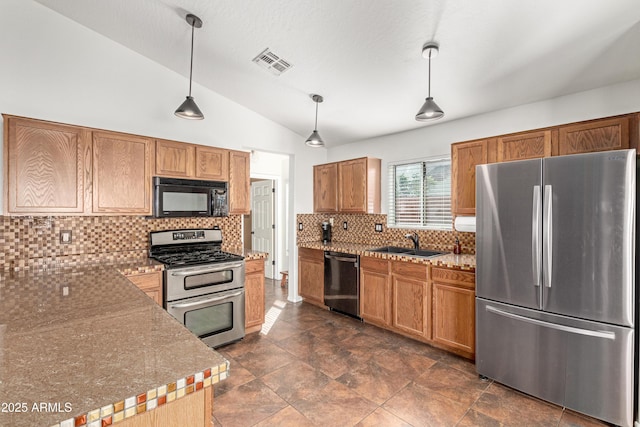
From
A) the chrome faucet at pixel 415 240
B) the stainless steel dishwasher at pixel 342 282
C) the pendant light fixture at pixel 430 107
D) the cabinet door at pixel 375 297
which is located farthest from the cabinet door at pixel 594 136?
the stainless steel dishwasher at pixel 342 282

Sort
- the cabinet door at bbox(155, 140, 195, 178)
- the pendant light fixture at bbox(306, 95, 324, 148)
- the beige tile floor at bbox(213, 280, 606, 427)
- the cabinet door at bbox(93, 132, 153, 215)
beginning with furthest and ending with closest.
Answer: the pendant light fixture at bbox(306, 95, 324, 148), the cabinet door at bbox(155, 140, 195, 178), the cabinet door at bbox(93, 132, 153, 215), the beige tile floor at bbox(213, 280, 606, 427)

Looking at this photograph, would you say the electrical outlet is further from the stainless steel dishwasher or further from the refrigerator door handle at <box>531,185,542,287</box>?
the refrigerator door handle at <box>531,185,542,287</box>

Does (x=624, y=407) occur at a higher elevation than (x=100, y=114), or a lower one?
lower

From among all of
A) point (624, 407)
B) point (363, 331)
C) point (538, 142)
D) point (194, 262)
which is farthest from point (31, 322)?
point (538, 142)

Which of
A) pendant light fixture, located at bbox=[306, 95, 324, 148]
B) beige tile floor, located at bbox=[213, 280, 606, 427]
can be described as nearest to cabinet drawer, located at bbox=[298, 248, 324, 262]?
beige tile floor, located at bbox=[213, 280, 606, 427]

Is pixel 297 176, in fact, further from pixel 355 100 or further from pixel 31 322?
pixel 31 322

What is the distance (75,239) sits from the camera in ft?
9.53

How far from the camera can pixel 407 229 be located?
4.05m

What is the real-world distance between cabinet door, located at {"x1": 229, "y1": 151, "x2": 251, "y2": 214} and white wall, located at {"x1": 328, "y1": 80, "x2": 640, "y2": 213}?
1.77 meters

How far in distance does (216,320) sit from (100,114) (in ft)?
7.76

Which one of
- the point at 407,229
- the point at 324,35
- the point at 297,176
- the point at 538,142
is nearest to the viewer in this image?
the point at 324,35

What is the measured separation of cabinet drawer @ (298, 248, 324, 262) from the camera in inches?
172

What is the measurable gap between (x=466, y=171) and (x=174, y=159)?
3038 mm

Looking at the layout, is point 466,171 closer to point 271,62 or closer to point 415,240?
point 415,240
